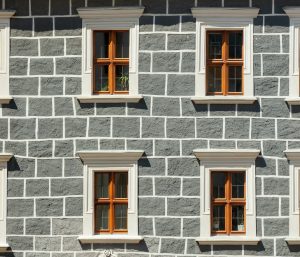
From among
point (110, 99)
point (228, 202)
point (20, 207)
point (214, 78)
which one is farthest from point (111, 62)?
point (228, 202)

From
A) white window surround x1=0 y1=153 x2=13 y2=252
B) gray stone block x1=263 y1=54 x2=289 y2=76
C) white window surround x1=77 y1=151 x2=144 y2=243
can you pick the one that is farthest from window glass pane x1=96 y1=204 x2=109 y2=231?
gray stone block x1=263 y1=54 x2=289 y2=76

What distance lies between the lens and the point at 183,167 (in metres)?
21.1

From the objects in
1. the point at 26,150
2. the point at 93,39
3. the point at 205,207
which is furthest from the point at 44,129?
the point at 205,207

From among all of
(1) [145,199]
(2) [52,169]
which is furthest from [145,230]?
(2) [52,169]

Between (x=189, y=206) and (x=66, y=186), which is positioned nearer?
(x=189, y=206)

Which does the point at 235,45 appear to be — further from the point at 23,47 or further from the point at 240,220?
the point at 23,47

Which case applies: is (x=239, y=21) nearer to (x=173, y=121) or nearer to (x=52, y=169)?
(x=173, y=121)

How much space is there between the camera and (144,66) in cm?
2133

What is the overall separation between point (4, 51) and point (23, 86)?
83cm

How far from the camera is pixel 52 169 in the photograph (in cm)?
2133

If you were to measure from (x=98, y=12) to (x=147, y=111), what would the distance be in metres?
2.25

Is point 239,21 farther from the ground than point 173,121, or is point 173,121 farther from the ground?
point 239,21

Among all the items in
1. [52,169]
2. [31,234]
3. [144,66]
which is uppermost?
[144,66]

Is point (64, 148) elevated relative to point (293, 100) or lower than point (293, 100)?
lower
